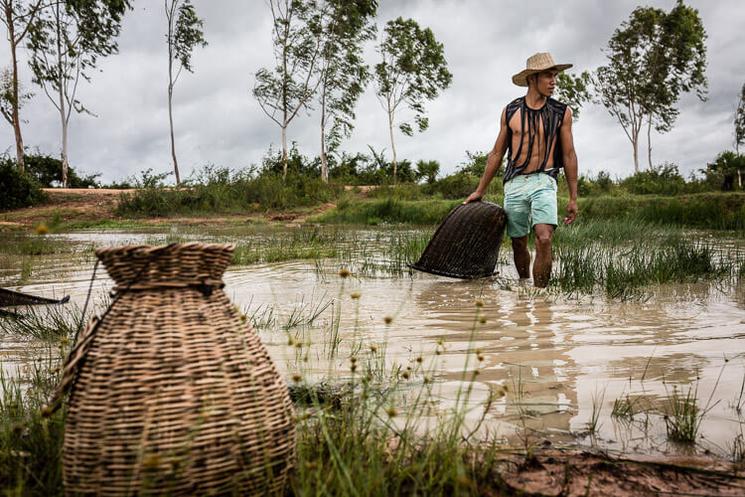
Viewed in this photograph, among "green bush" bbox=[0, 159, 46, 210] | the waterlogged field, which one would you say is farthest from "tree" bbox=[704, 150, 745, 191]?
Answer: "green bush" bbox=[0, 159, 46, 210]

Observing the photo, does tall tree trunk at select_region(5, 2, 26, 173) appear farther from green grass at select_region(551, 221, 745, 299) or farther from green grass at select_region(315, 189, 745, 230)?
green grass at select_region(551, 221, 745, 299)

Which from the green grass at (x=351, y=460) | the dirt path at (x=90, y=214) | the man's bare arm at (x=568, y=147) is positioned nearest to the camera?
the green grass at (x=351, y=460)

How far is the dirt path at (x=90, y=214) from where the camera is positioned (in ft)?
73.6

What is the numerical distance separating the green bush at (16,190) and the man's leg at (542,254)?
75.2 feet

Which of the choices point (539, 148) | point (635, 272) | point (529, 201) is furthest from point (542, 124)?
point (635, 272)

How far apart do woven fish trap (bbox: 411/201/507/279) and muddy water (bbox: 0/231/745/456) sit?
20cm

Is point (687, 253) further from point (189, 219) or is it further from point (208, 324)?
point (189, 219)

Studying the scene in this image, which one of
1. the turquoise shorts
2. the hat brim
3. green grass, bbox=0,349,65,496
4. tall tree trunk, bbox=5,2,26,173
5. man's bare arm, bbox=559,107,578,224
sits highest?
tall tree trunk, bbox=5,2,26,173

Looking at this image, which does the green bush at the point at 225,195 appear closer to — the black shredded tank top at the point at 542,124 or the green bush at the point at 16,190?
the green bush at the point at 16,190

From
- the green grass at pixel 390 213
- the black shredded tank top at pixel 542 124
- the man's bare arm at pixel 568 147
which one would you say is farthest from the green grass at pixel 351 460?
the green grass at pixel 390 213

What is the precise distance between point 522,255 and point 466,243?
57cm

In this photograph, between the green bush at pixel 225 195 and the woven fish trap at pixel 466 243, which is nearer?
the woven fish trap at pixel 466 243

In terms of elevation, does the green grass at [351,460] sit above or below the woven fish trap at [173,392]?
below

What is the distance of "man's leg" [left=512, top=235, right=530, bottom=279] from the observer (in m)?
7.12
